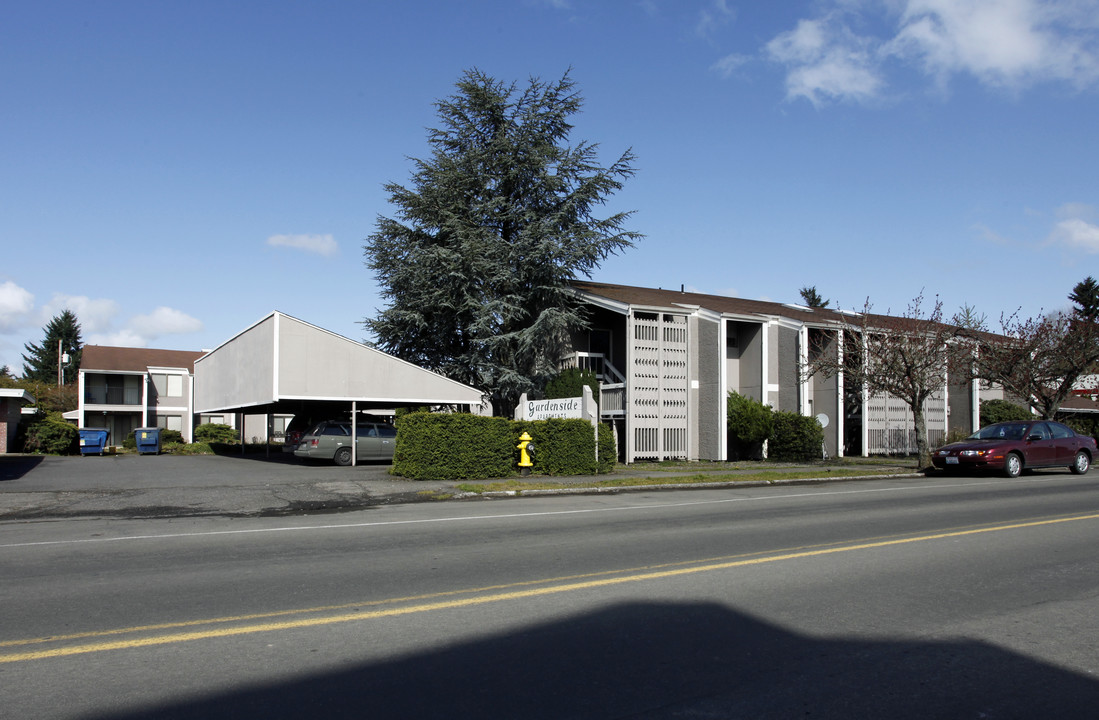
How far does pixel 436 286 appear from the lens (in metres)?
29.9

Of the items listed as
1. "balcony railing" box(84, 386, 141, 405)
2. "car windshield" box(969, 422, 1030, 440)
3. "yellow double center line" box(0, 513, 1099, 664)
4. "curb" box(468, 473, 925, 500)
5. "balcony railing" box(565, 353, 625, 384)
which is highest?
"balcony railing" box(565, 353, 625, 384)

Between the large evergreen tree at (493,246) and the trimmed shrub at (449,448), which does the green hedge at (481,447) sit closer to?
the trimmed shrub at (449,448)

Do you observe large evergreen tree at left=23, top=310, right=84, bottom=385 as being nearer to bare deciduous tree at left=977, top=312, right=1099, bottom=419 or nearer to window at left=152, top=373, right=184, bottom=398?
window at left=152, top=373, right=184, bottom=398

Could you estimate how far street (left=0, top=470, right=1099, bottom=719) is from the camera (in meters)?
4.39

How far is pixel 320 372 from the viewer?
74.4 feet

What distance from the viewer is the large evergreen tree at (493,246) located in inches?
1148

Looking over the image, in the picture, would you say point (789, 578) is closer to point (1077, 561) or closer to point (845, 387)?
point (1077, 561)

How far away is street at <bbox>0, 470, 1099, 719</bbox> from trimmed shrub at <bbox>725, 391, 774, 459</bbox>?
54.0ft

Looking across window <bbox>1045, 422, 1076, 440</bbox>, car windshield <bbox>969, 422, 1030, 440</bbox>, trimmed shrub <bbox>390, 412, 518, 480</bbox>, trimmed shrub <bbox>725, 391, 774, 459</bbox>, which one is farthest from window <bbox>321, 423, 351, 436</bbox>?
window <bbox>1045, 422, 1076, 440</bbox>

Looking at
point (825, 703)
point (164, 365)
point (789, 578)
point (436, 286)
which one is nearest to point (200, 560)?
point (789, 578)

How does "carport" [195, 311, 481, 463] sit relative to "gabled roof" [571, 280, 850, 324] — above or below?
below

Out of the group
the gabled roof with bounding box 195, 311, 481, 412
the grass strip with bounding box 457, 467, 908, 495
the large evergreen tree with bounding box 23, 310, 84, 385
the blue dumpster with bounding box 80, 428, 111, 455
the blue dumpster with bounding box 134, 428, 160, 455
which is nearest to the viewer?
the grass strip with bounding box 457, 467, 908, 495

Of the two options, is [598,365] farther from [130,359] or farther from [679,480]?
[130,359]

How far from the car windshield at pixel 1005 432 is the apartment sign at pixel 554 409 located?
1064 cm
